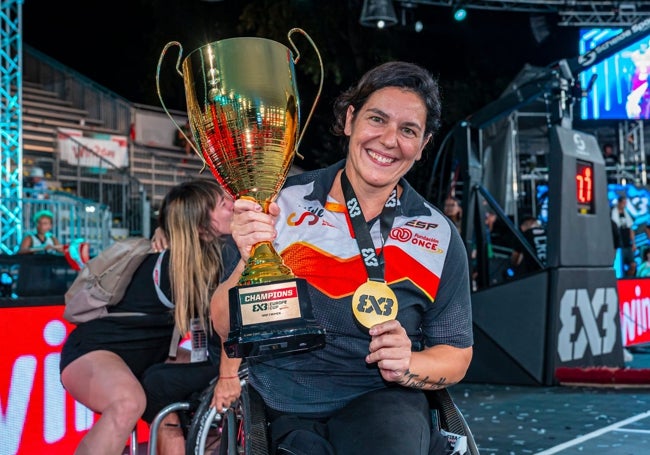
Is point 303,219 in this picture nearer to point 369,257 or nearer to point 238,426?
point 369,257

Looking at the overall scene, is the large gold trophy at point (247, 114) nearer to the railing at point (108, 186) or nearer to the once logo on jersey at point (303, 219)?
the once logo on jersey at point (303, 219)

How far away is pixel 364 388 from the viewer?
87.7 inches

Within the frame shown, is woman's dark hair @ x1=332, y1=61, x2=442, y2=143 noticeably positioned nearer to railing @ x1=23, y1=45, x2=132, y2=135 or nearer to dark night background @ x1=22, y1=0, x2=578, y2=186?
dark night background @ x1=22, y1=0, x2=578, y2=186

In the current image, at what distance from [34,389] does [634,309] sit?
791 centimetres

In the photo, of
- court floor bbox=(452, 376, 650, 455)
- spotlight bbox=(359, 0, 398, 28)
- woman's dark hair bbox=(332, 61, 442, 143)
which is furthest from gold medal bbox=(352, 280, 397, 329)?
spotlight bbox=(359, 0, 398, 28)

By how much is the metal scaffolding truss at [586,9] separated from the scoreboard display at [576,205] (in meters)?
7.70

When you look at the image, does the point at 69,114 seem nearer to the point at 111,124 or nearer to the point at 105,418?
Answer: the point at 111,124

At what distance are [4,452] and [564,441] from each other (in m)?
3.33

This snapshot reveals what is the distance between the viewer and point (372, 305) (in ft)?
6.81

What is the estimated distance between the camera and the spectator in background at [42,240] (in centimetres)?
1080

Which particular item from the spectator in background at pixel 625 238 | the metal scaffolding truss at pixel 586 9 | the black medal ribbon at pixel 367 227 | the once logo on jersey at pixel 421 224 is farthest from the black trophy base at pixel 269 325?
the metal scaffolding truss at pixel 586 9

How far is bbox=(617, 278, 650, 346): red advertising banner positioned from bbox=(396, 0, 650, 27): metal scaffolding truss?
657cm

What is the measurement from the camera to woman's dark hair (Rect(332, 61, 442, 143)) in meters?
2.33

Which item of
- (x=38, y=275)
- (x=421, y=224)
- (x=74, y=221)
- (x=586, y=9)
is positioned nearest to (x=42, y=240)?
(x=74, y=221)
